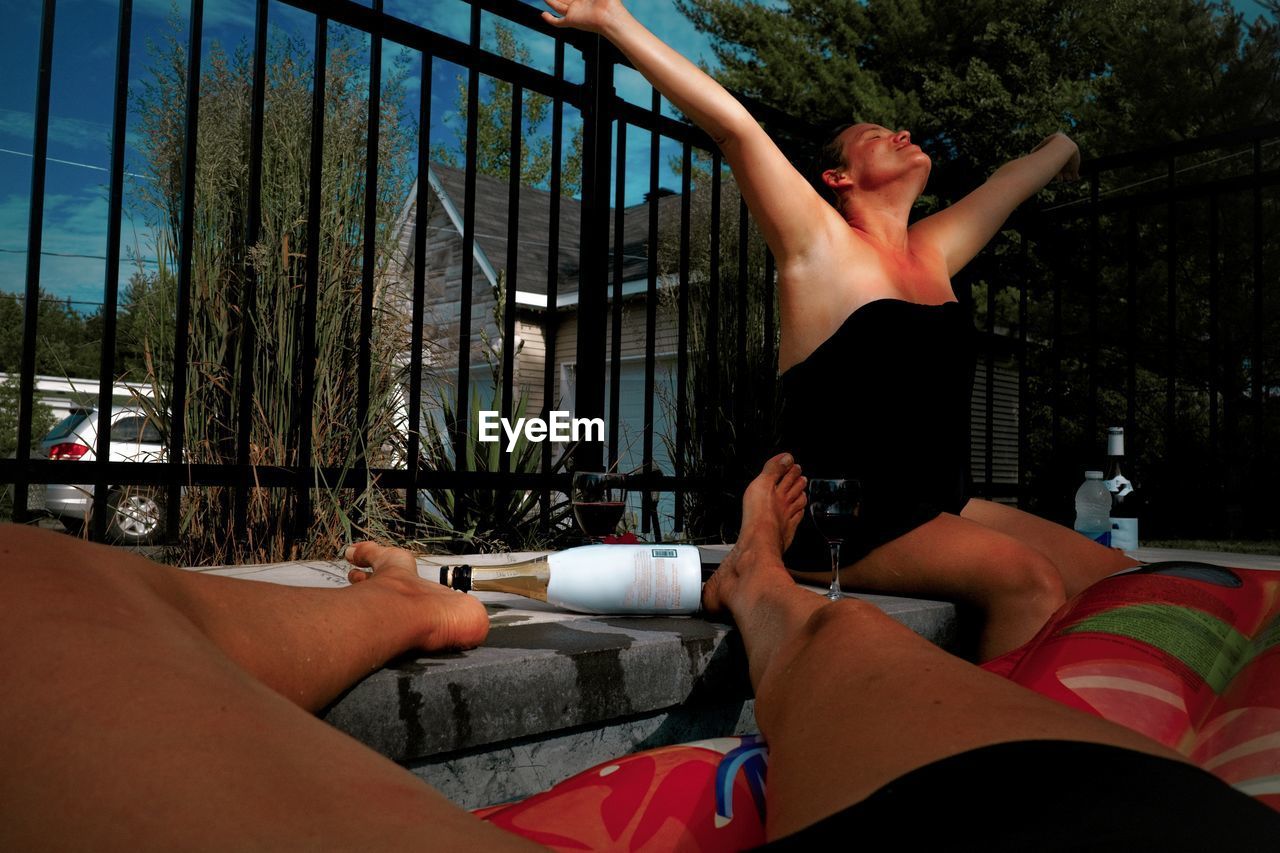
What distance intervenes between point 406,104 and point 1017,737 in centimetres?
435

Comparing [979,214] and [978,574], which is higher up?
[979,214]

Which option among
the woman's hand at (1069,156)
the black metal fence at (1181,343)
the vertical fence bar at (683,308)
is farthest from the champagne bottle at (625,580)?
the black metal fence at (1181,343)

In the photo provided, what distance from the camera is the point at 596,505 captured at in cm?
185

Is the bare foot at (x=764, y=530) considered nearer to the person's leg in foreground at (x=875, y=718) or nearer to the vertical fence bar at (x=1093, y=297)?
the person's leg in foreground at (x=875, y=718)

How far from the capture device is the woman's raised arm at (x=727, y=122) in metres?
1.84

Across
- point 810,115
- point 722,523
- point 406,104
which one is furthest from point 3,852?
point 810,115

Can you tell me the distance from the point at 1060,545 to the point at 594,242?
1.58m

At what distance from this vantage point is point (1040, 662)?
89 cm

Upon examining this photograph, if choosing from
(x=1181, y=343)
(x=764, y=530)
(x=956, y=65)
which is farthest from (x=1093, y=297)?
(x=956, y=65)

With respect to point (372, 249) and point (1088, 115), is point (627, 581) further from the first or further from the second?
point (1088, 115)

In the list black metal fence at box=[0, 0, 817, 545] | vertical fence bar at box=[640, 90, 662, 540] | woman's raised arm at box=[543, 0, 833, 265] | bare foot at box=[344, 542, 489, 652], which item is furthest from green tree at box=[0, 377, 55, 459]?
bare foot at box=[344, 542, 489, 652]

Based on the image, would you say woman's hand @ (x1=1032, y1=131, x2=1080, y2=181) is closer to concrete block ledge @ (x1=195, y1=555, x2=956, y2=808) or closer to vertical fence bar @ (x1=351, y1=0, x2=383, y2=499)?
vertical fence bar @ (x1=351, y1=0, x2=383, y2=499)

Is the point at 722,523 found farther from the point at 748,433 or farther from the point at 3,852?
the point at 3,852

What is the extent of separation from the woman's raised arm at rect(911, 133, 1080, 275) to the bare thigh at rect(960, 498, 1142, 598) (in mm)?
714
